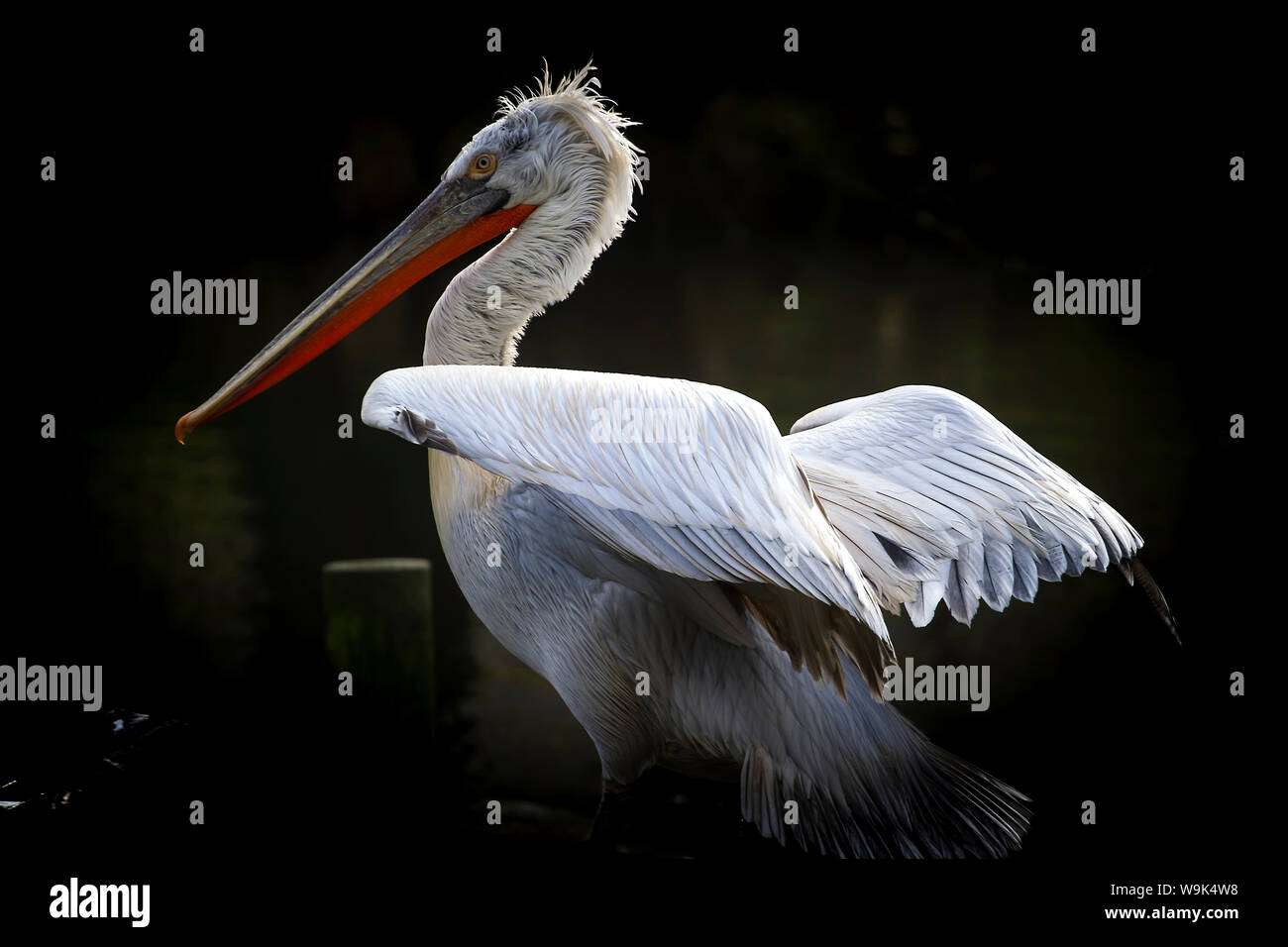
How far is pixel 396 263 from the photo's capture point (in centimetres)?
255

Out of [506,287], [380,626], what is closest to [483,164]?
[506,287]

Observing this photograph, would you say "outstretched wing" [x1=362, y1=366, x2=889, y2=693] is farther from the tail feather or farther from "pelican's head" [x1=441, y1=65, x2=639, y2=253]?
"pelican's head" [x1=441, y1=65, x2=639, y2=253]

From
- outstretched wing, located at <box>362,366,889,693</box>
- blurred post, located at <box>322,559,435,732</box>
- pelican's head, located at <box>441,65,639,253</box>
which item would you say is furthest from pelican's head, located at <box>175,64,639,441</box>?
blurred post, located at <box>322,559,435,732</box>

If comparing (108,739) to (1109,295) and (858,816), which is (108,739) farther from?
(1109,295)

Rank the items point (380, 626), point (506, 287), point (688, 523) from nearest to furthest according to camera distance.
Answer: point (688, 523)
point (506, 287)
point (380, 626)

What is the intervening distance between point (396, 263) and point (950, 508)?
56.8 inches

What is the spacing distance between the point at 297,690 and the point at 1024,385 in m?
2.89

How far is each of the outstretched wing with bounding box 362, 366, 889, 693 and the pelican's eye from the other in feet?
2.68

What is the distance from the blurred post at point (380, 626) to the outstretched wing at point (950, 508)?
1466 millimetres

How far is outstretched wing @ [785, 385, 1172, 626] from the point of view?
2.11 m

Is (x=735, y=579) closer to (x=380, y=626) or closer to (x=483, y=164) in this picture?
(x=483, y=164)

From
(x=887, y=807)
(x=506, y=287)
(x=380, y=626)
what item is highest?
(x=506, y=287)

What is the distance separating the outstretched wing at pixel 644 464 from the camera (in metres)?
1.79

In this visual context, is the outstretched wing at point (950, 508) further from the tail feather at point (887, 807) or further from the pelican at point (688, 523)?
the tail feather at point (887, 807)
